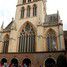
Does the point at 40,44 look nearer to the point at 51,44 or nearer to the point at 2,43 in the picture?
the point at 51,44

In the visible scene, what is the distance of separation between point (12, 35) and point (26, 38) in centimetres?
355

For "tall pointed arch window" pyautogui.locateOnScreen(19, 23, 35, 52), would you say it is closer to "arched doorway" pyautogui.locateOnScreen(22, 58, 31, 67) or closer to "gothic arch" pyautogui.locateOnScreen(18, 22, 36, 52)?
"gothic arch" pyautogui.locateOnScreen(18, 22, 36, 52)

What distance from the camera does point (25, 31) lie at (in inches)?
1415

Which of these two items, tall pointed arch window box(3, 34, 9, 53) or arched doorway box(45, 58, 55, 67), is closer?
arched doorway box(45, 58, 55, 67)

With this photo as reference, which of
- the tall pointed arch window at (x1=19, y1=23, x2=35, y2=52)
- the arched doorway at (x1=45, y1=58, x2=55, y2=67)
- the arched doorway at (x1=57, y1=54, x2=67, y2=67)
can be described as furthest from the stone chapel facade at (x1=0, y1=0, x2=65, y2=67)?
the arched doorway at (x1=57, y1=54, x2=67, y2=67)

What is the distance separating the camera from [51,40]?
110ft

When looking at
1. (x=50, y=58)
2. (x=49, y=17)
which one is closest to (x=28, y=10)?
(x=49, y=17)

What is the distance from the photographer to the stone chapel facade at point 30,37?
2788 centimetres

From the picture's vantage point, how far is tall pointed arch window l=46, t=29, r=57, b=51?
32531mm

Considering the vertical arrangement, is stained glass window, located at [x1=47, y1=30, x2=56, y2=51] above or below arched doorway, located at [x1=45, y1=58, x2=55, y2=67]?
above

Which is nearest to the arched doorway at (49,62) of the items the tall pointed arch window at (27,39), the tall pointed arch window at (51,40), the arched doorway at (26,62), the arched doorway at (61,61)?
the arched doorway at (61,61)

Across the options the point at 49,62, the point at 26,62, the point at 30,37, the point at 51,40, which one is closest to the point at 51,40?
the point at 51,40

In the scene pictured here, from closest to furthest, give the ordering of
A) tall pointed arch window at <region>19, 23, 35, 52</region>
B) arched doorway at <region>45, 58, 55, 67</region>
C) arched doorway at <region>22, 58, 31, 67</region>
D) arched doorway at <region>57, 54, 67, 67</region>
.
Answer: arched doorway at <region>57, 54, 67, 67</region>, arched doorway at <region>45, 58, 55, 67</region>, arched doorway at <region>22, 58, 31, 67</region>, tall pointed arch window at <region>19, 23, 35, 52</region>

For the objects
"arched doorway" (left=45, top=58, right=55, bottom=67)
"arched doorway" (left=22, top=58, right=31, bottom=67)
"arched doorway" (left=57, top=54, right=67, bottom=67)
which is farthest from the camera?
"arched doorway" (left=22, top=58, right=31, bottom=67)
